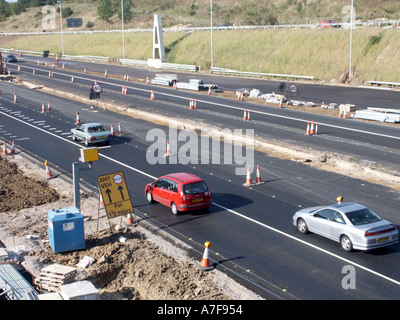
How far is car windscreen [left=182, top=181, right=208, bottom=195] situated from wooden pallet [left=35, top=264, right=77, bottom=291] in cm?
573

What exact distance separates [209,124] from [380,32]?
33394mm

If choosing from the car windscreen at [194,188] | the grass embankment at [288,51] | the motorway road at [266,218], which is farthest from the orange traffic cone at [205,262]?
the grass embankment at [288,51]

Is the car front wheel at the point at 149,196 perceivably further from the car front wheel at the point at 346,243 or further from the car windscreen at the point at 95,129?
the car windscreen at the point at 95,129

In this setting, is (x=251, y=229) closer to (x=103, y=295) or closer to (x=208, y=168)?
(x=103, y=295)

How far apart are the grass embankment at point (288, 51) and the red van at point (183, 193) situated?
3952 cm

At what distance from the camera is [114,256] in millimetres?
15492

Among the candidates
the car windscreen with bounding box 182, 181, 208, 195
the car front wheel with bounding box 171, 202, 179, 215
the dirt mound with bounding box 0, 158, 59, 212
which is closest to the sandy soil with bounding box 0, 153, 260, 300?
the dirt mound with bounding box 0, 158, 59, 212

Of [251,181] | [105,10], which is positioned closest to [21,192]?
[251,181]

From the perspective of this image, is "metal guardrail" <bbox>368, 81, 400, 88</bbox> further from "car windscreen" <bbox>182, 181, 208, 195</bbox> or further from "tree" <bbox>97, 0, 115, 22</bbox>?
"tree" <bbox>97, 0, 115, 22</bbox>

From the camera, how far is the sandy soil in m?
13.1

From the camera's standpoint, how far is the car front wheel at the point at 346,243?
1498cm

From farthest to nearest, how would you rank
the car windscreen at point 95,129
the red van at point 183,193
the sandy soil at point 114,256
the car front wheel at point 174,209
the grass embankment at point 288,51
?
the grass embankment at point 288,51
the car windscreen at point 95,129
the car front wheel at point 174,209
the red van at point 183,193
the sandy soil at point 114,256

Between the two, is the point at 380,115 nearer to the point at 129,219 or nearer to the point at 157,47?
the point at 129,219
